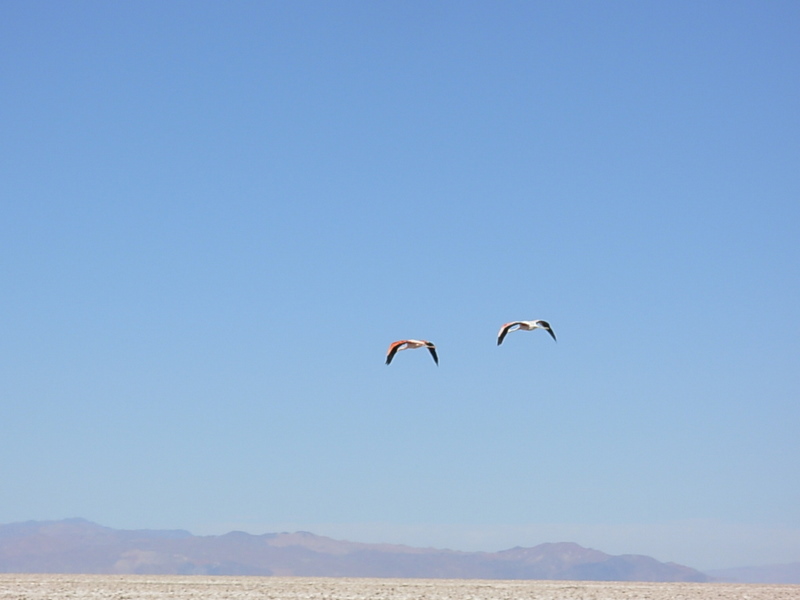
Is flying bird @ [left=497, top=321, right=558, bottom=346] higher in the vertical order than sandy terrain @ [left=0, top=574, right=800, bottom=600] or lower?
higher

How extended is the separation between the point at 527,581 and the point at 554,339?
20943mm

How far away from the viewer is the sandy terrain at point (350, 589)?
5225cm

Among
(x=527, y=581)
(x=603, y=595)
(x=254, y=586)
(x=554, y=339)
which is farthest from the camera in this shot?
(x=527, y=581)

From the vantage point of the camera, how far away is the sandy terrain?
171 ft

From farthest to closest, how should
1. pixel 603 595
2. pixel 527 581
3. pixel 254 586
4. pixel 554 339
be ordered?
pixel 527 581, pixel 254 586, pixel 603 595, pixel 554 339

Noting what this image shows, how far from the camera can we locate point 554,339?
4925cm

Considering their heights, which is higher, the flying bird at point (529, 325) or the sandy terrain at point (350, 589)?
the flying bird at point (529, 325)

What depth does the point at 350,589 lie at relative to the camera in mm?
55875

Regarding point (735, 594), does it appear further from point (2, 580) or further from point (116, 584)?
point (2, 580)

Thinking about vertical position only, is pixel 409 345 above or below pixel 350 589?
above

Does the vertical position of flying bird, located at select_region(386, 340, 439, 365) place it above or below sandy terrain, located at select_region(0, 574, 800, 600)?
above

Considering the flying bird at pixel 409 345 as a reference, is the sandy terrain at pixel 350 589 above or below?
below

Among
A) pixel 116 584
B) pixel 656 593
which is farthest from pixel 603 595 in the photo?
pixel 116 584

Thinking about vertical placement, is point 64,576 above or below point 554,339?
below
